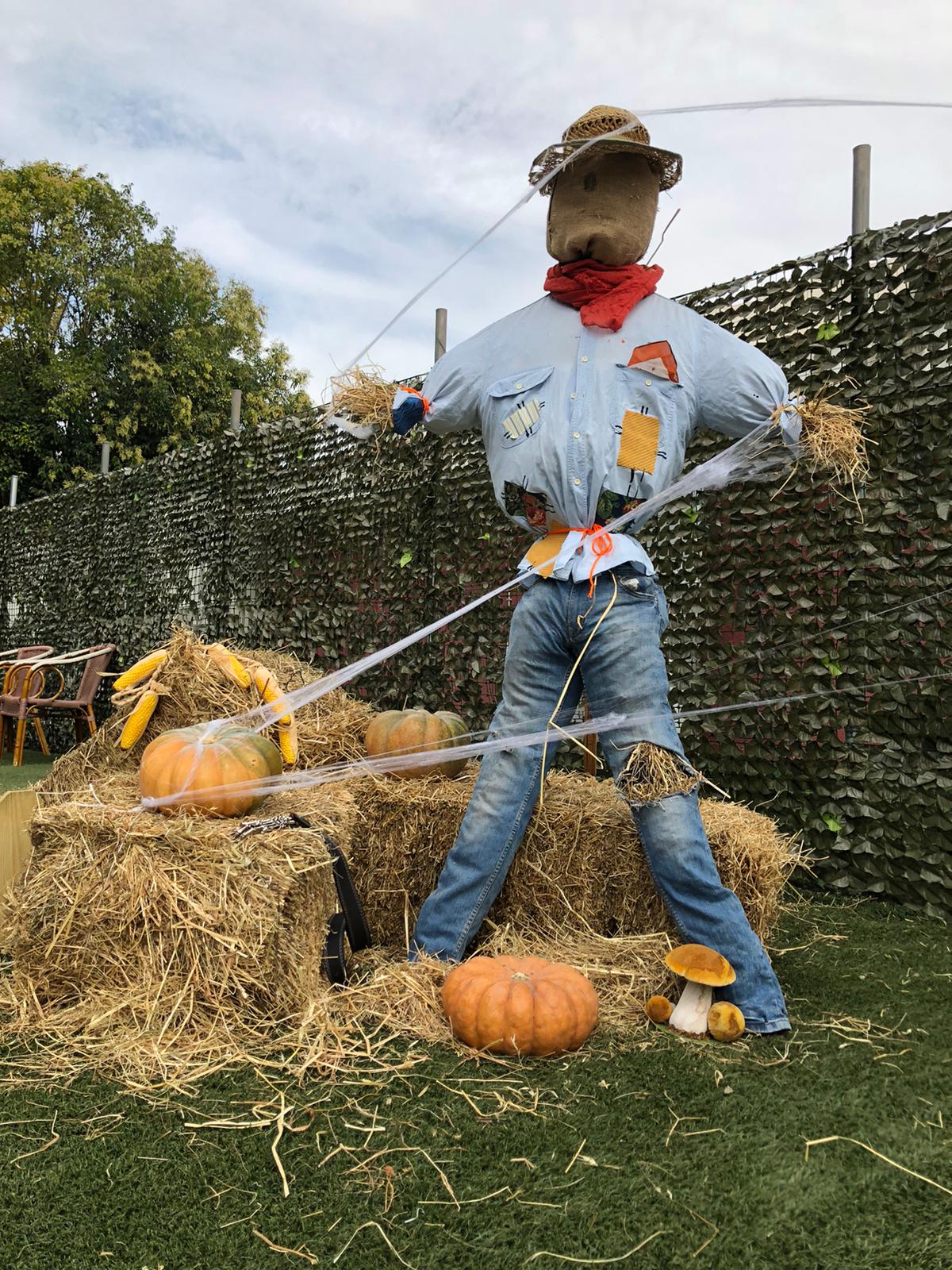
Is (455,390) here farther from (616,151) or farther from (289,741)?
(289,741)

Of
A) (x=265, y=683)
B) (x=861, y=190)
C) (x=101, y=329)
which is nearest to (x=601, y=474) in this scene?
(x=265, y=683)

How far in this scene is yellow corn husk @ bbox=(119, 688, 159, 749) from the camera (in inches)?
135

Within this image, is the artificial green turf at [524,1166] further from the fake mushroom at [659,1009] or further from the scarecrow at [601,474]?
the scarecrow at [601,474]

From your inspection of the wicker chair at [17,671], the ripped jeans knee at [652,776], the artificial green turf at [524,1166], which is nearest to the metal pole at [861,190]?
the ripped jeans knee at [652,776]

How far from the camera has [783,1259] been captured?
4.80 ft

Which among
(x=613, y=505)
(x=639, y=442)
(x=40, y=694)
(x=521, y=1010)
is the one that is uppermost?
(x=639, y=442)

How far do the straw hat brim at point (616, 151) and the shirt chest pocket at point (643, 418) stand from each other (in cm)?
57

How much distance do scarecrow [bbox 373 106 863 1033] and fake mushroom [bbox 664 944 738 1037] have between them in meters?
0.14

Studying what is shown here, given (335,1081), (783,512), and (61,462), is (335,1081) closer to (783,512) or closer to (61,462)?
(783,512)

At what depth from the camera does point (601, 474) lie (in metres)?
2.58

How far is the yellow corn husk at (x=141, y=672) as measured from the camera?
349 centimetres

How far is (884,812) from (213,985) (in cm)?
235

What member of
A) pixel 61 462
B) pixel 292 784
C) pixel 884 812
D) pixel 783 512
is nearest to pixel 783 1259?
pixel 292 784

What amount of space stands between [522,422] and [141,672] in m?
1.73
